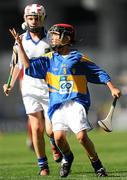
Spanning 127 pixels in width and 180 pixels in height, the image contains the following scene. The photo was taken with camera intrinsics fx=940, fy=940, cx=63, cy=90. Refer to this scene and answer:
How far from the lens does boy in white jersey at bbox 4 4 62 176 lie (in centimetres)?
1268

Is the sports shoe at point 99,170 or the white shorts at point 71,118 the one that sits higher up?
the white shorts at point 71,118

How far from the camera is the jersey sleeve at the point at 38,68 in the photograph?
11.9m

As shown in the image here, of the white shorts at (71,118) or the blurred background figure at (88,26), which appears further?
the blurred background figure at (88,26)

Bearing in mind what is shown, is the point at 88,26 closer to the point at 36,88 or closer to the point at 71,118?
the point at 36,88

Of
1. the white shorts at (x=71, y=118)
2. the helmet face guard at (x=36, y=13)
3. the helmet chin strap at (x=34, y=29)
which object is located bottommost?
the white shorts at (x=71, y=118)

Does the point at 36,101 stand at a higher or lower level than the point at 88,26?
higher

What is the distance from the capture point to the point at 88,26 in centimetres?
5066

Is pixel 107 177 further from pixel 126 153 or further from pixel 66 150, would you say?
pixel 126 153

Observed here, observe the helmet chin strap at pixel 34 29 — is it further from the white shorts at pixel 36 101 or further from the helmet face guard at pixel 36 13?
the white shorts at pixel 36 101

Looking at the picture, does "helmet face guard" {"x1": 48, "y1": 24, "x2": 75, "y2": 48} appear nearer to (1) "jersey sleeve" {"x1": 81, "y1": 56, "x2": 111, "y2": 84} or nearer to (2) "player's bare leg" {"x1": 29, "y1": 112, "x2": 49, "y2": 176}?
(1) "jersey sleeve" {"x1": 81, "y1": 56, "x2": 111, "y2": 84}

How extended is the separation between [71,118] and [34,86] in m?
1.50

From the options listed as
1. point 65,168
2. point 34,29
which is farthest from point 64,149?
point 34,29

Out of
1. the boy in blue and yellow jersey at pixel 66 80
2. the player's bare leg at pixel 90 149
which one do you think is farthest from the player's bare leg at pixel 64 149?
the player's bare leg at pixel 90 149

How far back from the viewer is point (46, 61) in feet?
39.0
